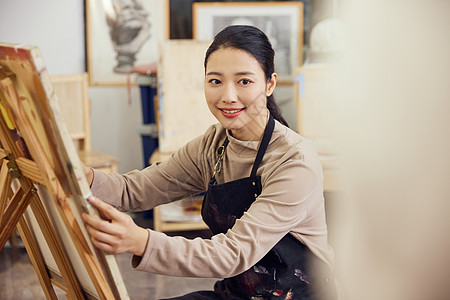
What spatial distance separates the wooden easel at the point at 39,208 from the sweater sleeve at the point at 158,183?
0.83 ft

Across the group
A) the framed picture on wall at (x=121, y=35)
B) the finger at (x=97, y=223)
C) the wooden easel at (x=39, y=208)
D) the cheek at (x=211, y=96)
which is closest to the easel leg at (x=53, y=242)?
the wooden easel at (x=39, y=208)

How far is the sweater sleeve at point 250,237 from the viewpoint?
1.24 m

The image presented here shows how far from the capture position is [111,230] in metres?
1.13

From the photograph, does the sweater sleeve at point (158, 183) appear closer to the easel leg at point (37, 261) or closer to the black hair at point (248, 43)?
the easel leg at point (37, 261)

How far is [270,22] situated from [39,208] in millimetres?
3233

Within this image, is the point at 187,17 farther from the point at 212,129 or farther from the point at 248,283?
the point at 248,283

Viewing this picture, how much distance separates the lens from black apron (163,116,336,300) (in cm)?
153

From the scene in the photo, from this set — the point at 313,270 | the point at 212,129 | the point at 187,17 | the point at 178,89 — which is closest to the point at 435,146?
the point at 313,270

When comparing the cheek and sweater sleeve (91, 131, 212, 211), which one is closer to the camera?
the cheek

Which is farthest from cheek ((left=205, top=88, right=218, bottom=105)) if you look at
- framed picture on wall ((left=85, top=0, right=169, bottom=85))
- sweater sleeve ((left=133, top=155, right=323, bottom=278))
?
framed picture on wall ((left=85, top=0, right=169, bottom=85))

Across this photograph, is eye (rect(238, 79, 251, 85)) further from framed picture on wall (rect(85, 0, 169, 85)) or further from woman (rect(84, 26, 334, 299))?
framed picture on wall (rect(85, 0, 169, 85))

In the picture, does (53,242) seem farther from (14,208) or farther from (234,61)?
(234,61)

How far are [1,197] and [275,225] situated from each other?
679 mm

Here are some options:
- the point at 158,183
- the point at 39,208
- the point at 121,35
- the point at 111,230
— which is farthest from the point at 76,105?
the point at 111,230
